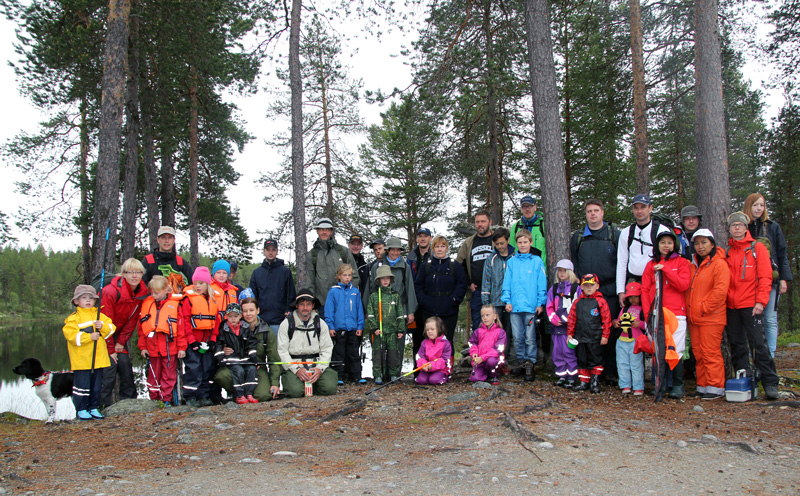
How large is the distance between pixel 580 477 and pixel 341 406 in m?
3.27

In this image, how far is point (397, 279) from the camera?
7.86 meters

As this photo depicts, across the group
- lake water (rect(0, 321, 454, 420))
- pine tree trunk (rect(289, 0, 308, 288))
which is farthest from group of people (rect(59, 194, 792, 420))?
pine tree trunk (rect(289, 0, 308, 288))

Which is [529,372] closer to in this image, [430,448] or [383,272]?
[383,272]

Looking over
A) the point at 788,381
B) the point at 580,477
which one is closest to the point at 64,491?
the point at 580,477

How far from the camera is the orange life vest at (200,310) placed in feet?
22.4

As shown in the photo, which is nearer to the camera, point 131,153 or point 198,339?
point 198,339

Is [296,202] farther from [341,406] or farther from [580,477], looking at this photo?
[580,477]

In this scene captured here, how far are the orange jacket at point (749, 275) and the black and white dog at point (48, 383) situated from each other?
27.0 ft

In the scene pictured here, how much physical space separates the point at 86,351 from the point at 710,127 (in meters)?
9.23

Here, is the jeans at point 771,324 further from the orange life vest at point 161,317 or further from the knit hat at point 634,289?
the orange life vest at point 161,317

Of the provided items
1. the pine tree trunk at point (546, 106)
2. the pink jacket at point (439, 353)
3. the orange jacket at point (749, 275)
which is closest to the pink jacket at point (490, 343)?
the pink jacket at point (439, 353)

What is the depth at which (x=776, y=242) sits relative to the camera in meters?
6.77

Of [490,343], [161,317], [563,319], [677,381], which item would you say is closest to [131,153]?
[161,317]

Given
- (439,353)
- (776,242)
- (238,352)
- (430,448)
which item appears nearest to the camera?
(430,448)
